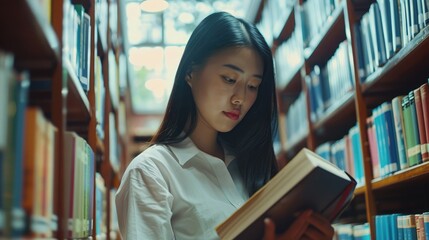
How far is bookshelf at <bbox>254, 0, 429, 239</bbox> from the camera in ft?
5.92

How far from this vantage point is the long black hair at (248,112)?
1.54 m

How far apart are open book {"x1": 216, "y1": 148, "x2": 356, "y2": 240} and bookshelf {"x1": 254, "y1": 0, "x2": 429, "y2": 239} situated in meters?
0.51

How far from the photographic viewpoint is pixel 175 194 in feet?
4.54

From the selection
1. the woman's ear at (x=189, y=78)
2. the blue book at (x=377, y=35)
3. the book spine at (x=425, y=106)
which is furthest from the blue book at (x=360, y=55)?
the woman's ear at (x=189, y=78)

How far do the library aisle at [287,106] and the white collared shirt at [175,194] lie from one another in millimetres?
132

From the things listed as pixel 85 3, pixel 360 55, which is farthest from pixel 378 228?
pixel 85 3

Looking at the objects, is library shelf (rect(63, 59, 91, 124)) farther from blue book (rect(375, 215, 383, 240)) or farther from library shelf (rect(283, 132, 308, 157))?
library shelf (rect(283, 132, 308, 157))

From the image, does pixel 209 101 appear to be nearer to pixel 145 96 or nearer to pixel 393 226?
pixel 393 226

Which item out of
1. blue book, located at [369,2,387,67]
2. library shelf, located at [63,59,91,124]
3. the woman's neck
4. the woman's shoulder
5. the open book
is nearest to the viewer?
the open book

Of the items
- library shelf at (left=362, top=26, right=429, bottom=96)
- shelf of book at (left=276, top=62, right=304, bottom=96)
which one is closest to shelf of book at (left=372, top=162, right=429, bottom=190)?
library shelf at (left=362, top=26, right=429, bottom=96)

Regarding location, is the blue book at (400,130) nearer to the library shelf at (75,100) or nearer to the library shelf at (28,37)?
the library shelf at (75,100)

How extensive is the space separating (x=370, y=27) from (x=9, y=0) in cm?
156

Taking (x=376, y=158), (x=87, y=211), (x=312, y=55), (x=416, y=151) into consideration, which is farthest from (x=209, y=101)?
(x=312, y=55)

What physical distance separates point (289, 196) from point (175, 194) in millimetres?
360
